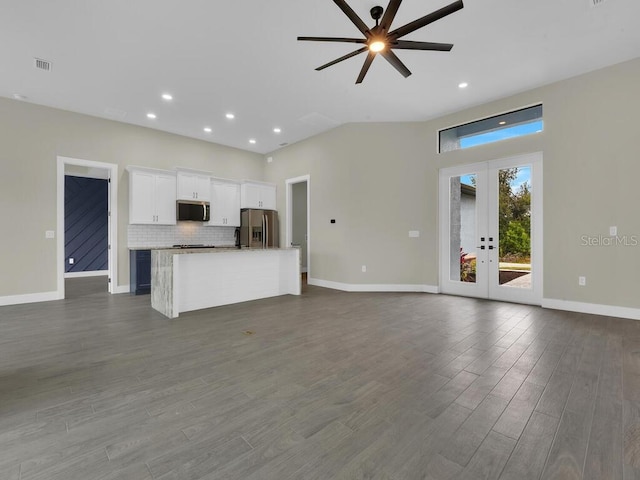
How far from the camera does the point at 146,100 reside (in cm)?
509

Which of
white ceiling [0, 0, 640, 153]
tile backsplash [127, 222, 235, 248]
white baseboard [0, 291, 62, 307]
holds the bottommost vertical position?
white baseboard [0, 291, 62, 307]

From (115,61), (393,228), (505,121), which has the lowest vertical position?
(393,228)

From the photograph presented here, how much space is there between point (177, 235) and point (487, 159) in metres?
6.66

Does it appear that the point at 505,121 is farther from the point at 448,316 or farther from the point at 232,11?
the point at 232,11

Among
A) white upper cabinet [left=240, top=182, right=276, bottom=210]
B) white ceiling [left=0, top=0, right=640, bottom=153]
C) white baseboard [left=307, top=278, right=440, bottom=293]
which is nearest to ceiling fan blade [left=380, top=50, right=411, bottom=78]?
white ceiling [left=0, top=0, right=640, bottom=153]

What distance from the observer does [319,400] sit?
2.01 m

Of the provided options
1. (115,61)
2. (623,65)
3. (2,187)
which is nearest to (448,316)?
(623,65)

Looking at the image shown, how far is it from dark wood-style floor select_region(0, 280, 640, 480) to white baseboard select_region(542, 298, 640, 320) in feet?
1.36

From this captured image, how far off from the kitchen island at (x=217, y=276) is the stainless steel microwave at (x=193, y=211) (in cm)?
184

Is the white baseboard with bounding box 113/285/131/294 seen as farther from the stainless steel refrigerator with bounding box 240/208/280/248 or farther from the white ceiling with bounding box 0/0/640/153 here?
the white ceiling with bounding box 0/0/640/153

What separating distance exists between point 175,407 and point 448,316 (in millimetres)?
3541

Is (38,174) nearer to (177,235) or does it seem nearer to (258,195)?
(177,235)

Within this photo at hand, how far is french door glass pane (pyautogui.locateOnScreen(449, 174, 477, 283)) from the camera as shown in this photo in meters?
5.48

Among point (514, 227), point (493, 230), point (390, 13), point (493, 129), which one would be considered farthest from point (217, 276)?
point (493, 129)
